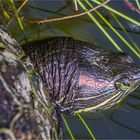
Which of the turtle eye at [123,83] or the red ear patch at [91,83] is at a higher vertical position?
the red ear patch at [91,83]

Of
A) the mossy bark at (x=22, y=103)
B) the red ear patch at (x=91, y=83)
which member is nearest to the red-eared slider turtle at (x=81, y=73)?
the red ear patch at (x=91, y=83)

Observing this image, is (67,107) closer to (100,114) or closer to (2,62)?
(100,114)

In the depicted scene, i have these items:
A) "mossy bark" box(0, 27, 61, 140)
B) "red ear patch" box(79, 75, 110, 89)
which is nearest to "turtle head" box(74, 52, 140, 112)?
"red ear patch" box(79, 75, 110, 89)

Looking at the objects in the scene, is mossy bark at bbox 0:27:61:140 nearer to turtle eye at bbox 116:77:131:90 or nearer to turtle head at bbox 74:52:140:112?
turtle head at bbox 74:52:140:112

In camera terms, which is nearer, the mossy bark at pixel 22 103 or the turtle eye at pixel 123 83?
the mossy bark at pixel 22 103

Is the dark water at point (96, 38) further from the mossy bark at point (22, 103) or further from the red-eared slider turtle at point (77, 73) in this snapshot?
the mossy bark at point (22, 103)

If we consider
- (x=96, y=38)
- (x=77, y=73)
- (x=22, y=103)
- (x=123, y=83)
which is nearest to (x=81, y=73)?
(x=77, y=73)
